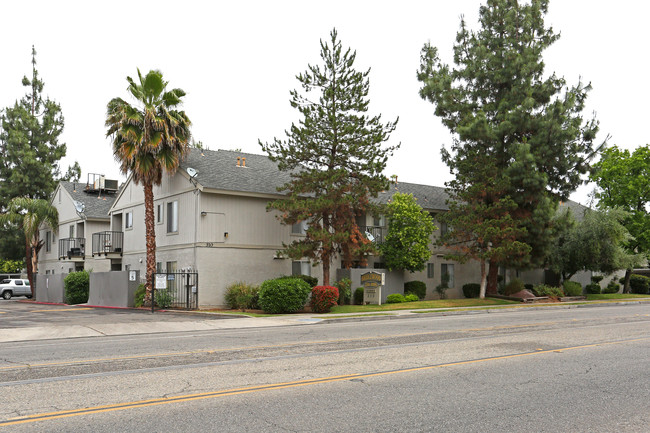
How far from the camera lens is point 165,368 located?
1001 cm

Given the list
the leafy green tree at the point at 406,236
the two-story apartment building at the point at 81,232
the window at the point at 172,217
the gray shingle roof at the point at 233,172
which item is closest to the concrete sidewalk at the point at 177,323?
the leafy green tree at the point at 406,236

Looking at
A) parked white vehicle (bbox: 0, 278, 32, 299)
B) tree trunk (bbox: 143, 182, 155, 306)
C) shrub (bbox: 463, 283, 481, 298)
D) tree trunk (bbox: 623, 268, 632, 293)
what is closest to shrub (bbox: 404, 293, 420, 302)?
shrub (bbox: 463, 283, 481, 298)

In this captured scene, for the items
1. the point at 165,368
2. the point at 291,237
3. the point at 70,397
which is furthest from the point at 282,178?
the point at 70,397

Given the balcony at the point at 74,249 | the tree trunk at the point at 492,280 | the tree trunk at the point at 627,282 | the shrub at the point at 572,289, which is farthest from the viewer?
the tree trunk at the point at 627,282

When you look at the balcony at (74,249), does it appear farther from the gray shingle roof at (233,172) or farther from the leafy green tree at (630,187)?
the leafy green tree at (630,187)

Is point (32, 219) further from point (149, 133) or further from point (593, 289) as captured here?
point (593, 289)

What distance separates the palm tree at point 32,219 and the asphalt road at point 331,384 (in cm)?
3407

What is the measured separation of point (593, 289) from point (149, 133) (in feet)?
113

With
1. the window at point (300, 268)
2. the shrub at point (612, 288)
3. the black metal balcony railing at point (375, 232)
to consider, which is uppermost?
the black metal balcony railing at point (375, 232)

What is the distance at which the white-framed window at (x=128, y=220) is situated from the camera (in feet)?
121

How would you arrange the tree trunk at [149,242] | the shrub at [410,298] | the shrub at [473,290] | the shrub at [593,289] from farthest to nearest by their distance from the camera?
the shrub at [593,289] → the shrub at [473,290] → the shrub at [410,298] → the tree trunk at [149,242]

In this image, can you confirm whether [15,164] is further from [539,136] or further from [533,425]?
[533,425]

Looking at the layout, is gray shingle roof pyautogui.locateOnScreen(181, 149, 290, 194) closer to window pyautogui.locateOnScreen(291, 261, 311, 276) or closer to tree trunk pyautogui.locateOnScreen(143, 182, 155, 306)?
tree trunk pyautogui.locateOnScreen(143, 182, 155, 306)

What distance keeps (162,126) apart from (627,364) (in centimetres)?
2361
